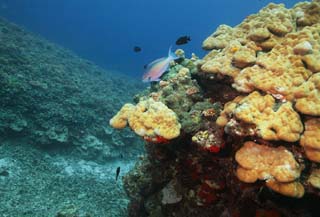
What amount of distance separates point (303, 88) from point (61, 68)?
1287 cm

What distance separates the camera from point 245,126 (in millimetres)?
3250

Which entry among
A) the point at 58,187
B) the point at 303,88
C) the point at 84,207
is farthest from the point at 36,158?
the point at 303,88

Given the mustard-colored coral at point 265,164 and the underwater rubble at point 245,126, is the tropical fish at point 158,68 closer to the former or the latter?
the underwater rubble at point 245,126

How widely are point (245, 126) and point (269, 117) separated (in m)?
0.29

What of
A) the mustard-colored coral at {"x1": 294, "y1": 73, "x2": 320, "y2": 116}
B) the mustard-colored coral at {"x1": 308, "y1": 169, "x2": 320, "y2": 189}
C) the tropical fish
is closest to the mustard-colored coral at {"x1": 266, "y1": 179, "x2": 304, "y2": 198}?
the mustard-colored coral at {"x1": 308, "y1": 169, "x2": 320, "y2": 189}

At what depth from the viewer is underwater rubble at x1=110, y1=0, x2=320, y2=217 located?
3.06 m

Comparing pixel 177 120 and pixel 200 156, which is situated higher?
pixel 177 120

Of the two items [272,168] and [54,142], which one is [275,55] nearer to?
[272,168]

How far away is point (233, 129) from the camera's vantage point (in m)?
3.30

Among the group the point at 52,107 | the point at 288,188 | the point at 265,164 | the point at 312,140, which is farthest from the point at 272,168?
the point at 52,107

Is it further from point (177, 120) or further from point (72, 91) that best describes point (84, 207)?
point (72, 91)

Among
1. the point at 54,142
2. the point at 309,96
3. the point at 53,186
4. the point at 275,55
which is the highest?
the point at 54,142

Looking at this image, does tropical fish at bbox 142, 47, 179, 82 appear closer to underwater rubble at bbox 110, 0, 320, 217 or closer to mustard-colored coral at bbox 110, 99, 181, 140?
underwater rubble at bbox 110, 0, 320, 217

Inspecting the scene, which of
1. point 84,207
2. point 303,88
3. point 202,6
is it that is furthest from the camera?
point 202,6
